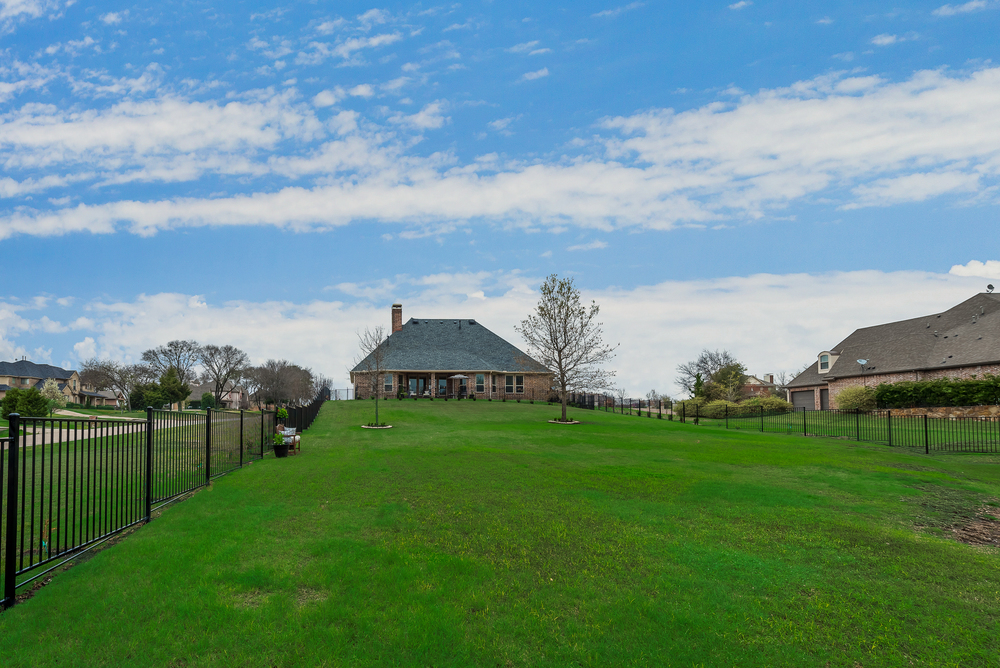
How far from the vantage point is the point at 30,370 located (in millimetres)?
96312

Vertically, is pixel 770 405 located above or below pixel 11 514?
below

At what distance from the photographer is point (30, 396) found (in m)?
27.8

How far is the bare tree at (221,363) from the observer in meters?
74.0

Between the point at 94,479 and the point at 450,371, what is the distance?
4422 centimetres

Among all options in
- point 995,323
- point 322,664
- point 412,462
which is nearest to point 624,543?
point 322,664

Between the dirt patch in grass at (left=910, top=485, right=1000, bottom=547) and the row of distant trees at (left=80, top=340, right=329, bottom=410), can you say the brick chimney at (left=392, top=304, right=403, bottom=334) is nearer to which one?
the row of distant trees at (left=80, top=340, right=329, bottom=410)

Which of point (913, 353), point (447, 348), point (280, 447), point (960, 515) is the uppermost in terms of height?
point (447, 348)

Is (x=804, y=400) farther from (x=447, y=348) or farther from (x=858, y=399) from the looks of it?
(x=447, y=348)

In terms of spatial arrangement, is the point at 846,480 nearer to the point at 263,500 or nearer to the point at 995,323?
the point at 263,500

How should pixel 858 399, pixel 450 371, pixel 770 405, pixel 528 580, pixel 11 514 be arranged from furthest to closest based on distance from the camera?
pixel 450 371 → pixel 770 405 → pixel 858 399 → pixel 528 580 → pixel 11 514

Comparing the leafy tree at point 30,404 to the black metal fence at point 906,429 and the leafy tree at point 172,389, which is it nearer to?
the leafy tree at point 172,389

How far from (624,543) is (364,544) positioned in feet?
11.8

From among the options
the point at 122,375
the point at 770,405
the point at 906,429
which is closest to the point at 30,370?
the point at 122,375

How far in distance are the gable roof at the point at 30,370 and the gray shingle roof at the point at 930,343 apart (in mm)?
121430
